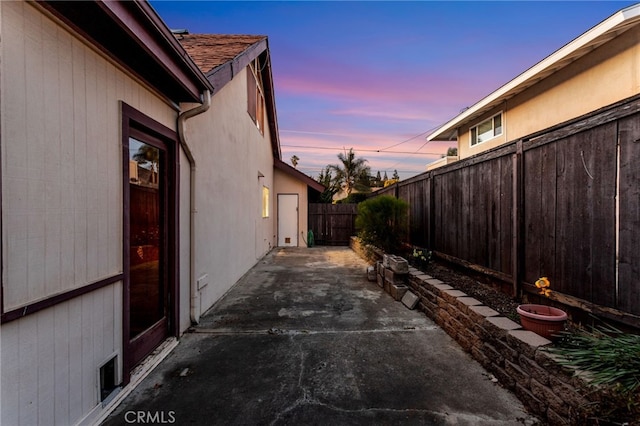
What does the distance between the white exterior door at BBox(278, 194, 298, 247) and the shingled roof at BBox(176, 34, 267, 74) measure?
6.55m

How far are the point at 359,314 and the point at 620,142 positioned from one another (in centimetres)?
331

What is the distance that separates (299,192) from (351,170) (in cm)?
1342

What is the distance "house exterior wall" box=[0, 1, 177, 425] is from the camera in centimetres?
149

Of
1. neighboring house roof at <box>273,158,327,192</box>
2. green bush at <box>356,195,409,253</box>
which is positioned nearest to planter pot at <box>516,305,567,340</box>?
green bush at <box>356,195,409,253</box>

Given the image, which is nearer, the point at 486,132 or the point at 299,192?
the point at 486,132

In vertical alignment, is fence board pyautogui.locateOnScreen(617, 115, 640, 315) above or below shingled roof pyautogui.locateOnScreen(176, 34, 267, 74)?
below

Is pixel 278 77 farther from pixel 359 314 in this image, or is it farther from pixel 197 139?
pixel 359 314

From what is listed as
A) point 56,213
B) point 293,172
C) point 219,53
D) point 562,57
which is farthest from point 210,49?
point 562,57

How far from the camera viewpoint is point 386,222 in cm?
651

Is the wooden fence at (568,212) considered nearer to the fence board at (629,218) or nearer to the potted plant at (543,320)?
the fence board at (629,218)

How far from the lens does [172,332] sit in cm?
327

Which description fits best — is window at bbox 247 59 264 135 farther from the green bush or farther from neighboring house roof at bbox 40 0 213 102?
neighboring house roof at bbox 40 0 213 102

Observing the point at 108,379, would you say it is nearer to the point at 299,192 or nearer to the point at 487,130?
the point at 299,192

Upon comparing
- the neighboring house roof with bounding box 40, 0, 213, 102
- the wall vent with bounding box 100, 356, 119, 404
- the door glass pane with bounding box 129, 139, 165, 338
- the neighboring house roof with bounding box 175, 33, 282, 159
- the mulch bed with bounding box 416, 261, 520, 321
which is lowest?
the wall vent with bounding box 100, 356, 119, 404
